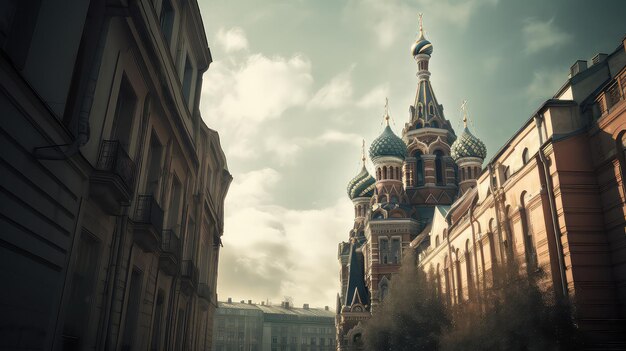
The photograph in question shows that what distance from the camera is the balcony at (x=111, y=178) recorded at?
8695 millimetres

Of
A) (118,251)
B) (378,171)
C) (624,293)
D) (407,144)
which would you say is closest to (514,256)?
(624,293)

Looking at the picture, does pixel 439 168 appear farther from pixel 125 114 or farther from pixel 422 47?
pixel 125 114

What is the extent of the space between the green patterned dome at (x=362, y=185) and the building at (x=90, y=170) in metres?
53.9

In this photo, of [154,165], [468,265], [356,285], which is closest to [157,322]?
[154,165]

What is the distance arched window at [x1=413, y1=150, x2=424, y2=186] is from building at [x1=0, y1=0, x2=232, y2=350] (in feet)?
Answer: 145

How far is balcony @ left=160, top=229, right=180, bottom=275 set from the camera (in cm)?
1335

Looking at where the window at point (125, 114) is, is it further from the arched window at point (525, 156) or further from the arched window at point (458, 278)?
the arched window at point (458, 278)

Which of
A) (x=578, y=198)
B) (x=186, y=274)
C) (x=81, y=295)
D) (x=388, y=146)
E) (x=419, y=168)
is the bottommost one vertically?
(x=81, y=295)

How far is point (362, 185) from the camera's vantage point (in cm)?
6875

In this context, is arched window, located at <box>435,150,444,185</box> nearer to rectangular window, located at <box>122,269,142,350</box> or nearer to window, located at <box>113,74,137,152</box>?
rectangular window, located at <box>122,269,142,350</box>

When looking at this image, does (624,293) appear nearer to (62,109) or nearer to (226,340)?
(62,109)

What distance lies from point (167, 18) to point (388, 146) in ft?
140

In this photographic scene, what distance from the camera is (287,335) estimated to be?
8631cm

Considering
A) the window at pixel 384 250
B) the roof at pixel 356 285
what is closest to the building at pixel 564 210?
the window at pixel 384 250
